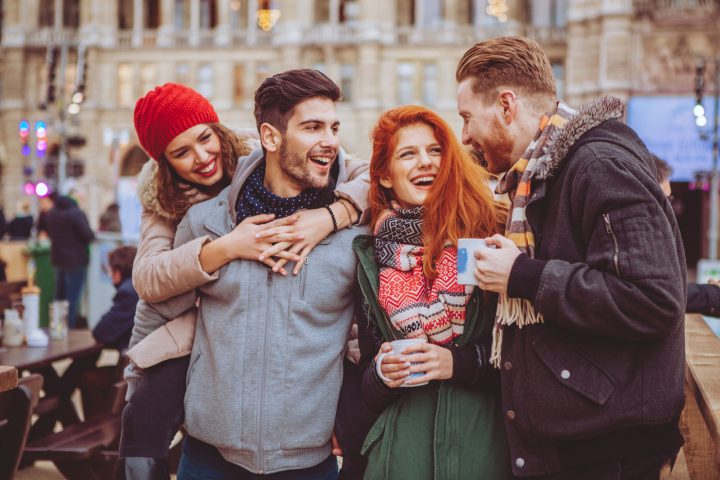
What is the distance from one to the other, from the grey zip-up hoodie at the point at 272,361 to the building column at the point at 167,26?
1344 inches

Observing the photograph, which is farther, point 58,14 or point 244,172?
point 58,14

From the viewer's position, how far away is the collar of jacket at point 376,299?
2496 millimetres

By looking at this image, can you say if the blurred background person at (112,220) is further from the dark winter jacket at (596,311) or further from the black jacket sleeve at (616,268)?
the black jacket sleeve at (616,268)

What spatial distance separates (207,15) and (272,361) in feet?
119

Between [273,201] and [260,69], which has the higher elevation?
[260,69]

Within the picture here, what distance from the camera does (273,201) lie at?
280 cm

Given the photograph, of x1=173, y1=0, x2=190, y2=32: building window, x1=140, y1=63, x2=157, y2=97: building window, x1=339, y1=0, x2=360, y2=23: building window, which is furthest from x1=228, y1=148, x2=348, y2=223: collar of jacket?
x1=173, y1=0, x2=190, y2=32: building window

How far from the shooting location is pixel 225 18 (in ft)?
115

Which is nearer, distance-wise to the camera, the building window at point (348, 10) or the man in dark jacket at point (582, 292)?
the man in dark jacket at point (582, 292)

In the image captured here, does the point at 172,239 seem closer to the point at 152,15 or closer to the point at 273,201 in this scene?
the point at 273,201

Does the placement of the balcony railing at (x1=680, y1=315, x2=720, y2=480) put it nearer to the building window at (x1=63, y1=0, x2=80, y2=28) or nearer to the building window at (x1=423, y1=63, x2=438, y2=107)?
the building window at (x1=423, y1=63, x2=438, y2=107)

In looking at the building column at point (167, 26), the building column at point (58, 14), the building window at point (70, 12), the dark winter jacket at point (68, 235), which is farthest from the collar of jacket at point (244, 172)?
the building window at point (70, 12)

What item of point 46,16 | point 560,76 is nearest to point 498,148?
point 560,76

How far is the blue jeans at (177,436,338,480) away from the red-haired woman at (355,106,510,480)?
25 cm
